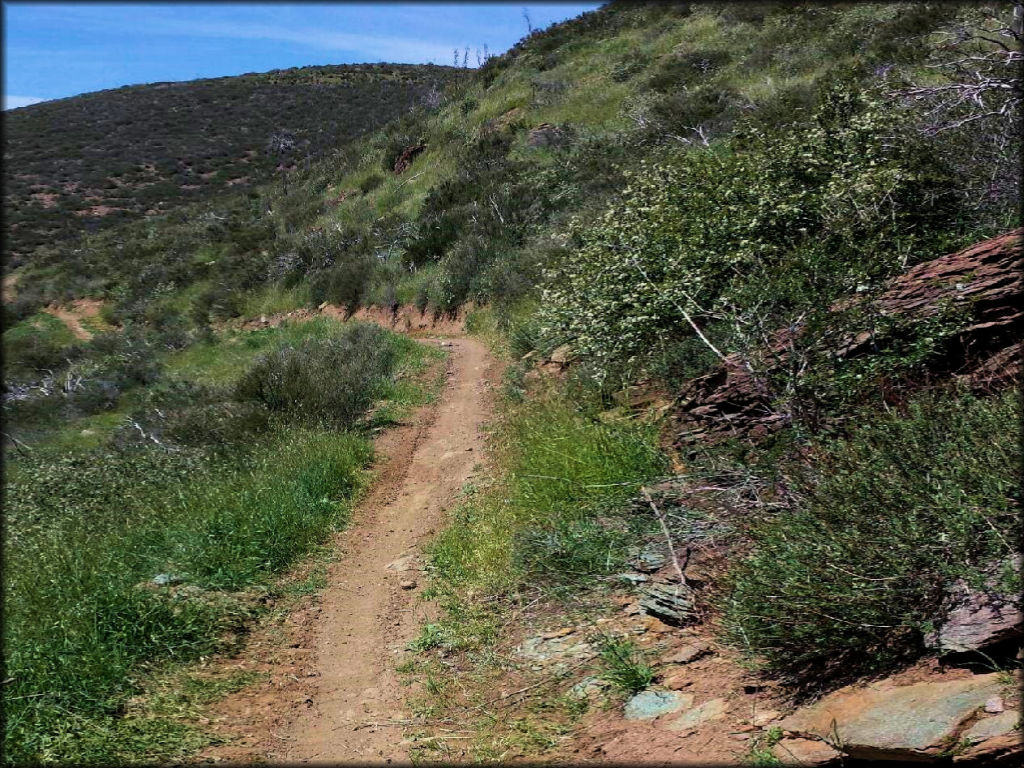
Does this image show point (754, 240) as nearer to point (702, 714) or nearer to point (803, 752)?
point (702, 714)

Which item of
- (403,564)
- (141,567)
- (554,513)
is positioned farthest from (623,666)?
(141,567)

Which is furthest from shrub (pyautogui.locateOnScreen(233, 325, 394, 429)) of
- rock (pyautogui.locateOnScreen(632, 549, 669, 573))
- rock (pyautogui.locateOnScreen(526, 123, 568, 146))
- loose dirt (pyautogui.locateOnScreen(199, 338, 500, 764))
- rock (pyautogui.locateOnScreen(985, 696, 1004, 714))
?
rock (pyautogui.locateOnScreen(526, 123, 568, 146))

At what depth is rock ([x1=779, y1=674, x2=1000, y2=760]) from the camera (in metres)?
2.31

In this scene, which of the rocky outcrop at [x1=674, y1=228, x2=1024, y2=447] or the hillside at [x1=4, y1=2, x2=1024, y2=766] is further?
the rocky outcrop at [x1=674, y1=228, x2=1024, y2=447]

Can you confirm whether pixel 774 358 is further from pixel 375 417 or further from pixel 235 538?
pixel 375 417

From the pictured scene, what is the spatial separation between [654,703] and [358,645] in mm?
2112

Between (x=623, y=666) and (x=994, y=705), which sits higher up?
(x=994, y=705)

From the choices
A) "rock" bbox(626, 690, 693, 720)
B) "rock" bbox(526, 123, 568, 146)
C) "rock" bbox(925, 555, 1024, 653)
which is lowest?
"rock" bbox(626, 690, 693, 720)

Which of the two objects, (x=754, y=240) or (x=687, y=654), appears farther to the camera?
(x=754, y=240)

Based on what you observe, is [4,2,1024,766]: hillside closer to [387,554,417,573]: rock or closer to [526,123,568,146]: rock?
[387,554,417,573]: rock

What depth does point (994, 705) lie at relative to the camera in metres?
2.31

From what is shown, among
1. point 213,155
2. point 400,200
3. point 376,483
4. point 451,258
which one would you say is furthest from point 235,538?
point 213,155

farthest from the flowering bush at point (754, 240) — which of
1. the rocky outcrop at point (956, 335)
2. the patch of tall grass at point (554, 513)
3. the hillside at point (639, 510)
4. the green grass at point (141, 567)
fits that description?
the green grass at point (141, 567)

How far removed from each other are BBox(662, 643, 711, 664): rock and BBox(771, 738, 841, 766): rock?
753 mm
